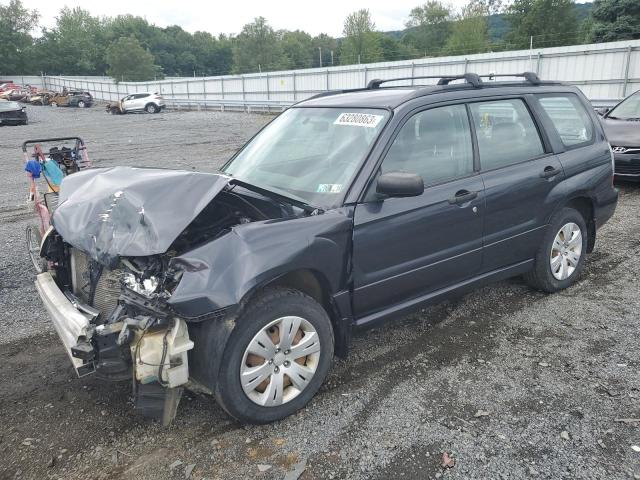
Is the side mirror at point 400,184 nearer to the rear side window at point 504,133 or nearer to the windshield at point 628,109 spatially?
the rear side window at point 504,133

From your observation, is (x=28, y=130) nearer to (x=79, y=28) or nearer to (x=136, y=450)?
(x=136, y=450)

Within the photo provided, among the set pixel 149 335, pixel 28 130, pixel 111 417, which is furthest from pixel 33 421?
A: pixel 28 130

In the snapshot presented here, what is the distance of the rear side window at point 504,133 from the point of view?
402cm

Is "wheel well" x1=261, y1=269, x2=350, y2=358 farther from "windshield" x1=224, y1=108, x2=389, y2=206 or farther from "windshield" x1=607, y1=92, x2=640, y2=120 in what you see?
"windshield" x1=607, y1=92, x2=640, y2=120

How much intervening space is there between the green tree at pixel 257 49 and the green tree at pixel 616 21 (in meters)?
56.5

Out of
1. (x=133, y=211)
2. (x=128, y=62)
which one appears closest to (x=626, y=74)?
(x=133, y=211)

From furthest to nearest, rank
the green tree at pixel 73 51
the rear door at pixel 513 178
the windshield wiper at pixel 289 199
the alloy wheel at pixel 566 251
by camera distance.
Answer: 1. the green tree at pixel 73 51
2. the alloy wheel at pixel 566 251
3. the rear door at pixel 513 178
4. the windshield wiper at pixel 289 199

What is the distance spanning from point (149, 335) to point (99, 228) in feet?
2.76

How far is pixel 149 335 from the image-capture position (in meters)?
2.64

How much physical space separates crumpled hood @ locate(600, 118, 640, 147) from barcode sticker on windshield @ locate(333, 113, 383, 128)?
6581 millimetres

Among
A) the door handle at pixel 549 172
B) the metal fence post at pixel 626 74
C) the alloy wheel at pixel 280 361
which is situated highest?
the metal fence post at pixel 626 74

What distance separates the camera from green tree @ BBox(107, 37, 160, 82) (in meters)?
70.5

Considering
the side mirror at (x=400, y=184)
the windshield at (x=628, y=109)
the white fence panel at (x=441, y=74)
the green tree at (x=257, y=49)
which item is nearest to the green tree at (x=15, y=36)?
the green tree at (x=257, y=49)

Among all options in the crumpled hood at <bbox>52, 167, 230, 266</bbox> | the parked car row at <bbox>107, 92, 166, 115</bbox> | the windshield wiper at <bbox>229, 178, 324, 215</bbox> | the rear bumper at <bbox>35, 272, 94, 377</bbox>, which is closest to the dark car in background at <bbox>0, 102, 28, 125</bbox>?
the parked car row at <bbox>107, 92, 166, 115</bbox>
